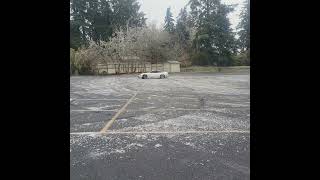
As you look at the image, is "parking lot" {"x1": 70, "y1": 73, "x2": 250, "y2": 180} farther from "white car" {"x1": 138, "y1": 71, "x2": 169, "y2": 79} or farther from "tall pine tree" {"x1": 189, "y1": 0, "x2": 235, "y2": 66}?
"tall pine tree" {"x1": 189, "y1": 0, "x2": 235, "y2": 66}

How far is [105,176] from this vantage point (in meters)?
3.88

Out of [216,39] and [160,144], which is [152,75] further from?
[160,144]

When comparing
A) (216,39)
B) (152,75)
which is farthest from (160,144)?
(216,39)

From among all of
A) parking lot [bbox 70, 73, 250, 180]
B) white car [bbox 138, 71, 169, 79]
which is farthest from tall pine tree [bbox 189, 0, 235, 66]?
parking lot [bbox 70, 73, 250, 180]

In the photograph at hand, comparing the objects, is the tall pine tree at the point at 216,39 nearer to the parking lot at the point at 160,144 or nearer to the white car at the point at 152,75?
the white car at the point at 152,75

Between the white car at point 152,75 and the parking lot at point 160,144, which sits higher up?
the white car at point 152,75

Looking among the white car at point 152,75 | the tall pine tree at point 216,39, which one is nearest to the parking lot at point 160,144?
the white car at point 152,75
